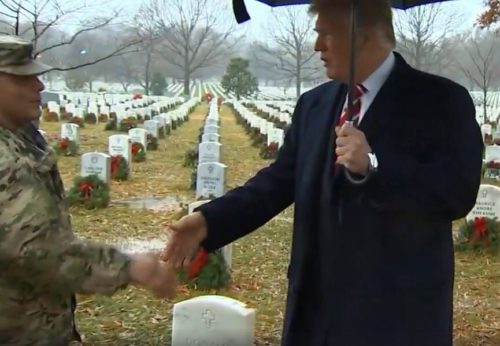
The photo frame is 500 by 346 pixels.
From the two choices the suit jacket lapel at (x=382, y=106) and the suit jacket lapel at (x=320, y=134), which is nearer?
the suit jacket lapel at (x=382, y=106)

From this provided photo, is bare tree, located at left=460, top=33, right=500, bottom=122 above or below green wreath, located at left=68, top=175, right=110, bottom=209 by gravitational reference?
above

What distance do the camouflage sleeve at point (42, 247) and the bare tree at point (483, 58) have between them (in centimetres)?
2056

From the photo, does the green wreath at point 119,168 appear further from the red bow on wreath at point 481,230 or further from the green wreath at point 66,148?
the red bow on wreath at point 481,230

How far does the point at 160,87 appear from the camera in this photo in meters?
52.9

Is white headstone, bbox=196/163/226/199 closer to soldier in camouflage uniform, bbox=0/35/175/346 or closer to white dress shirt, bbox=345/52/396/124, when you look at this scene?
soldier in camouflage uniform, bbox=0/35/175/346

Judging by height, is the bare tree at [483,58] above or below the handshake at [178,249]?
above

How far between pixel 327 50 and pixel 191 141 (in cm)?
1758

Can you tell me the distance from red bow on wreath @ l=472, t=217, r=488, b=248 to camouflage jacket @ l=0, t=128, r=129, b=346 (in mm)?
6121

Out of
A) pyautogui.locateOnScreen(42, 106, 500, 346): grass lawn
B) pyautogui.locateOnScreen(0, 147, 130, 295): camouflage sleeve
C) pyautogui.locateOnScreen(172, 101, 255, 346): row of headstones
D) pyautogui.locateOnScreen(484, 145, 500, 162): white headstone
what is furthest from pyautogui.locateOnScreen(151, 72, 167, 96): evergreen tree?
pyautogui.locateOnScreen(0, 147, 130, 295): camouflage sleeve

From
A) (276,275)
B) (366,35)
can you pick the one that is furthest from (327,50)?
(276,275)

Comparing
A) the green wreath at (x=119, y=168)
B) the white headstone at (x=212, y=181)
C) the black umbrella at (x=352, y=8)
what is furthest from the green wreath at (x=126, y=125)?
the black umbrella at (x=352, y=8)

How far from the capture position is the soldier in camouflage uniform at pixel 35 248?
1865 mm

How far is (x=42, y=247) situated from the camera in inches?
73.7

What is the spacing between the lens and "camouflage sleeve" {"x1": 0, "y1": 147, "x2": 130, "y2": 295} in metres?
1.85
